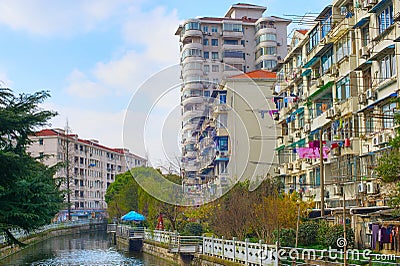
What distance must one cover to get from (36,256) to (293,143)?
16813mm

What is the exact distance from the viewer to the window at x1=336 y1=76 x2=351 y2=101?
2547 centimetres

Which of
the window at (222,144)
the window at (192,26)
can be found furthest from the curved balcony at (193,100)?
the window at (192,26)

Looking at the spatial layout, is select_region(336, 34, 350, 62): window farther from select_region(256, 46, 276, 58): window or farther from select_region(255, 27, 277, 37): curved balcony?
select_region(255, 27, 277, 37): curved balcony

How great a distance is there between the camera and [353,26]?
2447 cm

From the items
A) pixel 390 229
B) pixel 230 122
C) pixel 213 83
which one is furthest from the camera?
pixel 213 83

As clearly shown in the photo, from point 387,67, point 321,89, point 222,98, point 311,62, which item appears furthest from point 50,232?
point 387,67

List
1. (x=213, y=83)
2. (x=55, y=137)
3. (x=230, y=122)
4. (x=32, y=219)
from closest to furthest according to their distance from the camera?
1. (x=32, y=219)
2. (x=230, y=122)
3. (x=213, y=83)
4. (x=55, y=137)

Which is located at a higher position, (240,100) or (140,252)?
(240,100)

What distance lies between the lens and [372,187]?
75.5ft

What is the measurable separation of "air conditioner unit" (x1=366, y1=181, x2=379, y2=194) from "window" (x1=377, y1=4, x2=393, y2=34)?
5695 millimetres

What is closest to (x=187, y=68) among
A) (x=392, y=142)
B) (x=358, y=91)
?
(x=358, y=91)

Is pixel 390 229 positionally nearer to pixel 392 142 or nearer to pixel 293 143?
pixel 392 142

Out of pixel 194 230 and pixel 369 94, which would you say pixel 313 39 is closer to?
pixel 369 94

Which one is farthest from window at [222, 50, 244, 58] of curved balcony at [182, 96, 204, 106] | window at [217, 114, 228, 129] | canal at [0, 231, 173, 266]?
canal at [0, 231, 173, 266]
